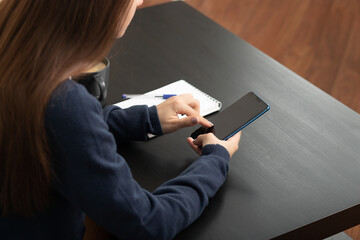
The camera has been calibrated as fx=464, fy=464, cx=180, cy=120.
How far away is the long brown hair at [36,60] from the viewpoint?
69 cm

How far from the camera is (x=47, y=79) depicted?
0.69 meters

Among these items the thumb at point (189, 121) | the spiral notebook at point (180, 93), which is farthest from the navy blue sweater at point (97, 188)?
the spiral notebook at point (180, 93)

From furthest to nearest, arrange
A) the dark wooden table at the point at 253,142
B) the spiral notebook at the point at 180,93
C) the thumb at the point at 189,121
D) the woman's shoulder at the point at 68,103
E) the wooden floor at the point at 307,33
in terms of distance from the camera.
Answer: the wooden floor at the point at 307,33 < the spiral notebook at the point at 180,93 < the thumb at the point at 189,121 < the dark wooden table at the point at 253,142 < the woman's shoulder at the point at 68,103

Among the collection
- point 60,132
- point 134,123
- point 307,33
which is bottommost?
point 307,33

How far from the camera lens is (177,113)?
3.48 ft

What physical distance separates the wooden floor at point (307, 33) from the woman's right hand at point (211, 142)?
170 cm

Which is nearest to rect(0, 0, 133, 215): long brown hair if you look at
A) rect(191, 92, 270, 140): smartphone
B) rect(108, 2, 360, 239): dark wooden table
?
Result: rect(108, 2, 360, 239): dark wooden table

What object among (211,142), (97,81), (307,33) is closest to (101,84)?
(97,81)

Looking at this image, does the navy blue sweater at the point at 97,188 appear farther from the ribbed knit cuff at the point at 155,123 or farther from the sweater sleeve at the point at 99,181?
the ribbed knit cuff at the point at 155,123

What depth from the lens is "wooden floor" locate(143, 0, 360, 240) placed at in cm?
272

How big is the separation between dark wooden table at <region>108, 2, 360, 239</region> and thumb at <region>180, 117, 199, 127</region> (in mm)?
49

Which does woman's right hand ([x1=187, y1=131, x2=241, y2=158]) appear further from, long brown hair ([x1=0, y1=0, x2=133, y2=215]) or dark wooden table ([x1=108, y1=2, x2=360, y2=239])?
long brown hair ([x1=0, y1=0, x2=133, y2=215])

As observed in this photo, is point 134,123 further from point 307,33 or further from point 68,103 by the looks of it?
point 307,33

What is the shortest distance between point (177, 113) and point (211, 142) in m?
0.13
